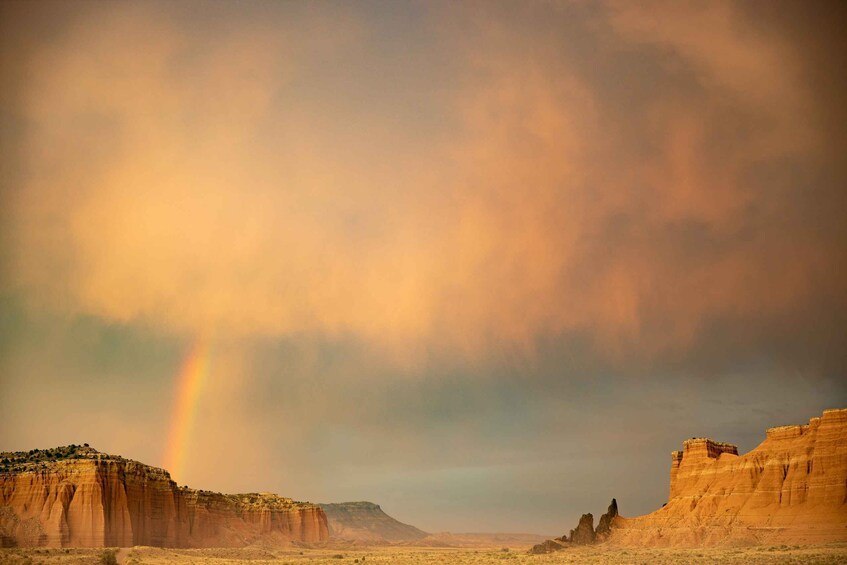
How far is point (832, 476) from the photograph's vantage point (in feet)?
348

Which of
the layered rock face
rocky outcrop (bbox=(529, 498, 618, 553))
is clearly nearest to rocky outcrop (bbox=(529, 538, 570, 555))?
rocky outcrop (bbox=(529, 498, 618, 553))

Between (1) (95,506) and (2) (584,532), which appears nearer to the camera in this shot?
(1) (95,506)

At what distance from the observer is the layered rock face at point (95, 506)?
10769 centimetres

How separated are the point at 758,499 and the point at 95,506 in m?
92.8

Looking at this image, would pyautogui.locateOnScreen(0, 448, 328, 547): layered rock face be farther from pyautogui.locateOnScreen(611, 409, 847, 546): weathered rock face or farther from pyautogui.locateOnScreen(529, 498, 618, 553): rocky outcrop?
pyautogui.locateOnScreen(611, 409, 847, 546): weathered rock face

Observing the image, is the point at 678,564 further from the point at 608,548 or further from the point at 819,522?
the point at 608,548

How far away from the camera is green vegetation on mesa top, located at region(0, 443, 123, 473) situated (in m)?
116

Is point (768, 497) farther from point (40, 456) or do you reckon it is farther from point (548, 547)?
point (40, 456)

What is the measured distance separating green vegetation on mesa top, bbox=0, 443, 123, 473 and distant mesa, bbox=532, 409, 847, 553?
6961cm

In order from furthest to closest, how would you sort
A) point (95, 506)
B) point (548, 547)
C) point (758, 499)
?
point (548, 547) < point (758, 499) < point (95, 506)

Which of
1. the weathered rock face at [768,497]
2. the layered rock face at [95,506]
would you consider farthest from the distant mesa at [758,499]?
the layered rock face at [95,506]

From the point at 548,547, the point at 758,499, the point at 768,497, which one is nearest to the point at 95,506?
the point at 548,547

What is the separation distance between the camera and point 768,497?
115m

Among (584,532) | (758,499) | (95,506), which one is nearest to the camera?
(95,506)
